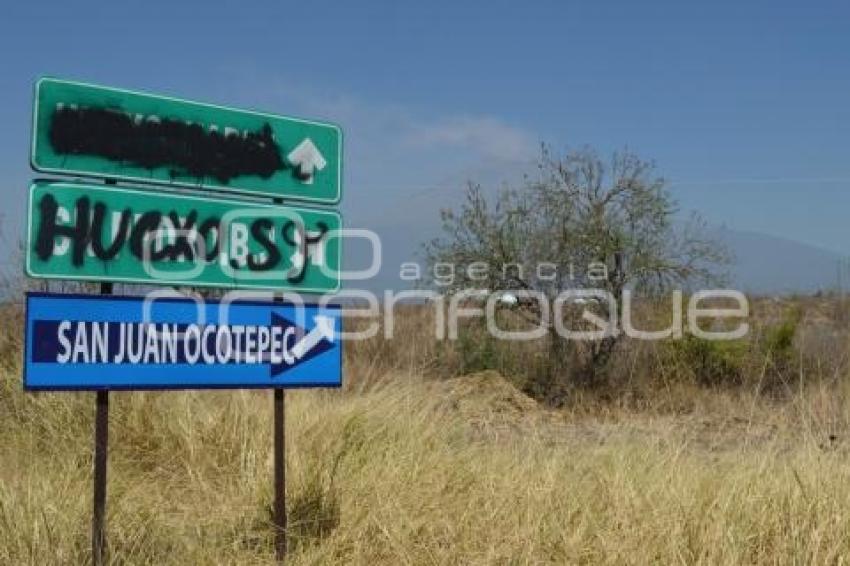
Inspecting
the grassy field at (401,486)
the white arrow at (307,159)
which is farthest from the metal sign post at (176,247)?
the grassy field at (401,486)

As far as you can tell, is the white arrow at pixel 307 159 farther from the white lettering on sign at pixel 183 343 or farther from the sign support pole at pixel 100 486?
the sign support pole at pixel 100 486

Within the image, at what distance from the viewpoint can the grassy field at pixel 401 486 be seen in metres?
5.02

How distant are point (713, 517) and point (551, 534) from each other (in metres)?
0.82

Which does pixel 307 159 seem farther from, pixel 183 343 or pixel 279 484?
Result: pixel 279 484

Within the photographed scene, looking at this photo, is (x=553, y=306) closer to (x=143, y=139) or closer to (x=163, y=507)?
(x=163, y=507)

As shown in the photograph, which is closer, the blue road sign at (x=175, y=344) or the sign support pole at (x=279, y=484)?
the blue road sign at (x=175, y=344)

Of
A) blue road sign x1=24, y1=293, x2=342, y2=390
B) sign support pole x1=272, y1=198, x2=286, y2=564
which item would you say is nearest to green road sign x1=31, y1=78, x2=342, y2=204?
sign support pole x1=272, y1=198, x2=286, y2=564

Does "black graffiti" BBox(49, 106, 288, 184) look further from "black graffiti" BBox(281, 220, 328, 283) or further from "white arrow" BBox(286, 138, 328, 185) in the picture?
"black graffiti" BBox(281, 220, 328, 283)

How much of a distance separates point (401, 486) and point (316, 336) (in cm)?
115

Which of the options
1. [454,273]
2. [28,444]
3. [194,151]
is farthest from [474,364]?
[194,151]

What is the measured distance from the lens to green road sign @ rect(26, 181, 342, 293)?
479 centimetres

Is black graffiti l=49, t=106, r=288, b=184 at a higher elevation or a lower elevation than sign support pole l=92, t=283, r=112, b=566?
higher

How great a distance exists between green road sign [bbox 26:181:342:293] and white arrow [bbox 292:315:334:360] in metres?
0.17

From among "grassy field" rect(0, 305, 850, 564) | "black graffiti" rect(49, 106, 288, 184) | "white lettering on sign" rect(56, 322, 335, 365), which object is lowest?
"grassy field" rect(0, 305, 850, 564)
